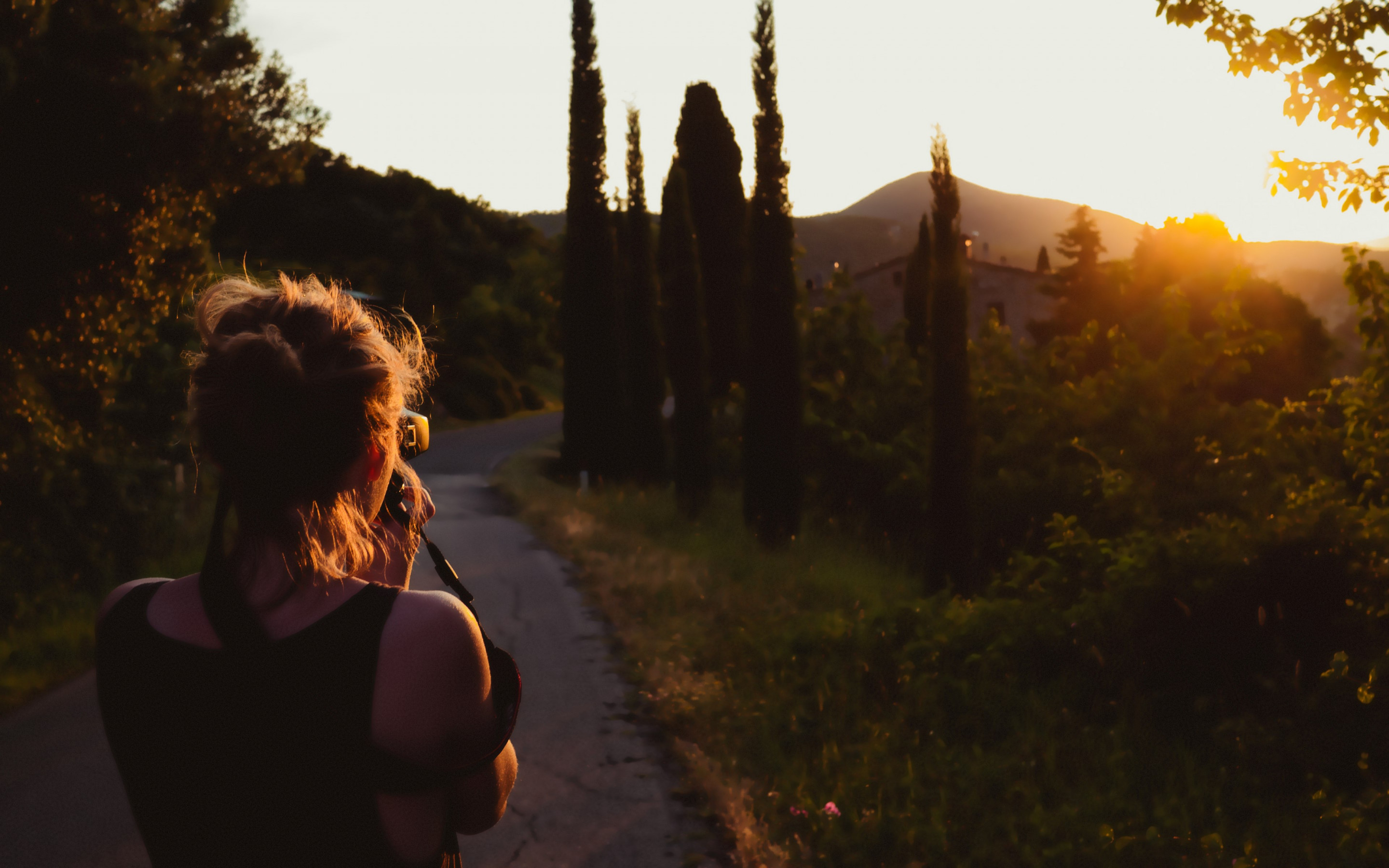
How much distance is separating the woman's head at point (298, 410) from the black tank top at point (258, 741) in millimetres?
131

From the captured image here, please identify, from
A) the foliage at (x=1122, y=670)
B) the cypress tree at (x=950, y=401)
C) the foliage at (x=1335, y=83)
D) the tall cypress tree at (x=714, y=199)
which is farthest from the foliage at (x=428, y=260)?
the foliage at (x=1335, y=83)

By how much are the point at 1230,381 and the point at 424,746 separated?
1001 cm

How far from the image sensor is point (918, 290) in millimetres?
33094

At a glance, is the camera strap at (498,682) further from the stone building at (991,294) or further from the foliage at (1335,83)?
the stone building at (991,294)

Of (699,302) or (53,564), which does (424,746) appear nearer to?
(53,564)

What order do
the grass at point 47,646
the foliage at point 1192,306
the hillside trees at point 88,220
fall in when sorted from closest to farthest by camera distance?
the hillside trees at point 88,220, the grass at point 47,646, the foliage at point 1192,306

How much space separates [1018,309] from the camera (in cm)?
5834

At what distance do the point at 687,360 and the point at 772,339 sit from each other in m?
3.66

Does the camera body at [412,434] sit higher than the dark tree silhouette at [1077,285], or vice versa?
the dark tree silhouette at [1077,285]

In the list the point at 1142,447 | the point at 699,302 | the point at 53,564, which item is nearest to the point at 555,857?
the point at 53,564

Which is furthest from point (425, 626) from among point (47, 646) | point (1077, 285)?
point (1077, 285)

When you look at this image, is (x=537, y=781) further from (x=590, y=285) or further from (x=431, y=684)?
(x=590, y=285)

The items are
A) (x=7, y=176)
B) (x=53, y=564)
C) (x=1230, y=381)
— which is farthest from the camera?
(x=1230, y=381)

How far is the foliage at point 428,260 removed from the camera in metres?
45.5
